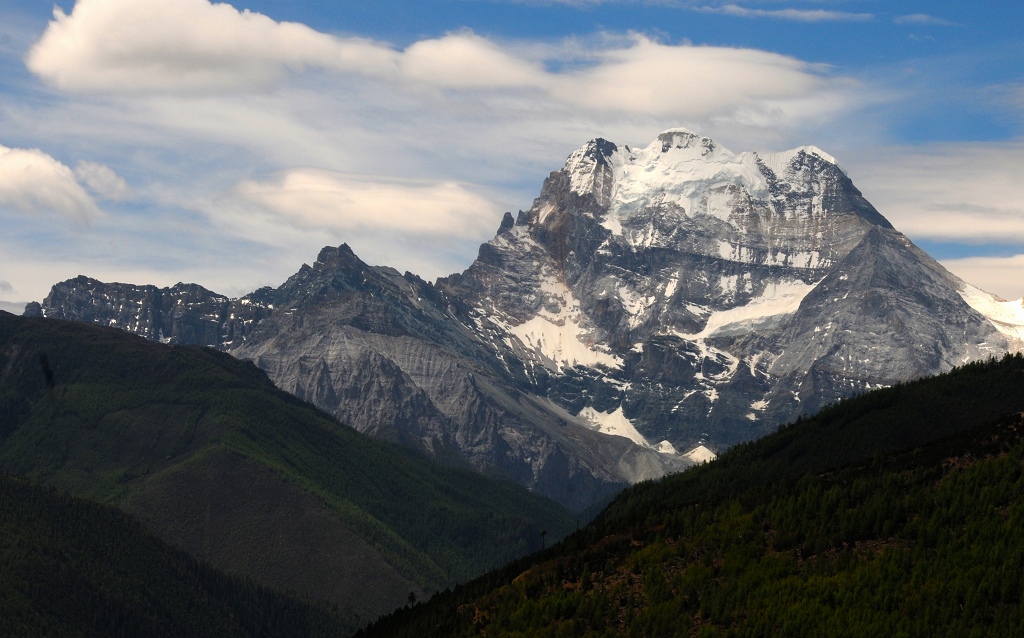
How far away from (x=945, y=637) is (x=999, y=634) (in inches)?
259

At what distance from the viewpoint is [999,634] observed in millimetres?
195875

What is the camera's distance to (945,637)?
199500 mm
